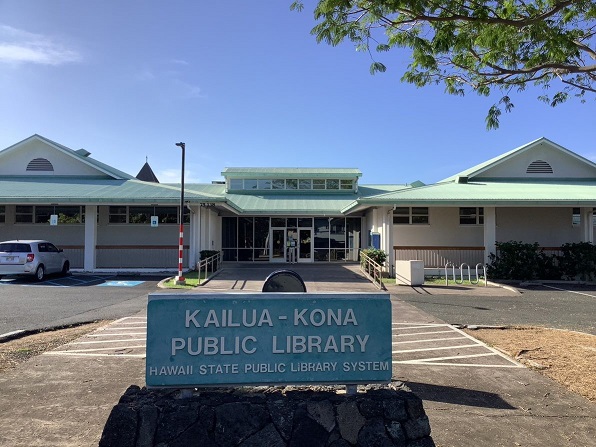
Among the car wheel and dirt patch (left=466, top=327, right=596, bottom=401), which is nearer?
dirt patch (left=466, top=327, right=596, bottom=401)

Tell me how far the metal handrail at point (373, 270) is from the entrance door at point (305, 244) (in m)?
6.09

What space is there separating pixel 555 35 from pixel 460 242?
53.6 ft

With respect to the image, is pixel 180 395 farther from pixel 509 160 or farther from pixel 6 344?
pixel 509 160

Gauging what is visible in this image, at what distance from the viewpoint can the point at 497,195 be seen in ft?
63.8

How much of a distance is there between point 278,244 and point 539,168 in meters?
15.2

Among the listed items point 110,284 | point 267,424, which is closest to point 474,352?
point 267,424

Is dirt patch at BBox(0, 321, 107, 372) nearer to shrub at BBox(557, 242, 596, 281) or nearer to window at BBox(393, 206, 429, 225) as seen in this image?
window at BBox(393, 206, 429, 225)

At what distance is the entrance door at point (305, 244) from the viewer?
26.8 metres

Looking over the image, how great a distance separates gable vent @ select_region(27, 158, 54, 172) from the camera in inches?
964

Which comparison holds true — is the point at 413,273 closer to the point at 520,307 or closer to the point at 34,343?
the point at 520,307

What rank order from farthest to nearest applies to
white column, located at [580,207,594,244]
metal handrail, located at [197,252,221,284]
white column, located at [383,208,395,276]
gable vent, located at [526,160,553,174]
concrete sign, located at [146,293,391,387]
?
gable vent, located at [526,160,553,174] < white column, located at [580,207,594,244] < white column, located at [383,208,395,276] < metal handrail, located at [197,252,221,284] < concrete sign, located at [146,293,391,387]

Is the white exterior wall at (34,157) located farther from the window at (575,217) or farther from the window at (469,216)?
the window at (575,217)

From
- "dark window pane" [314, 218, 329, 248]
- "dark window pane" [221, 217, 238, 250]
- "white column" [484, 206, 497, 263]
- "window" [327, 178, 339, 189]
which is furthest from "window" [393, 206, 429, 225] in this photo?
"dark window pane" [221, 217, 238, 250]

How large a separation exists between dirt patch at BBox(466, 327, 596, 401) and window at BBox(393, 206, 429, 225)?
13.1m
